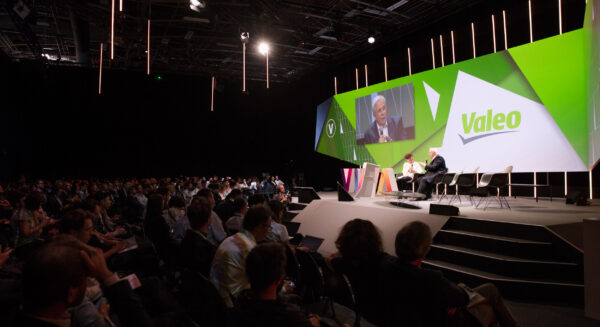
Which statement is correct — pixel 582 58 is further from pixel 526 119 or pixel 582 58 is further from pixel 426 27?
pixel 426 27

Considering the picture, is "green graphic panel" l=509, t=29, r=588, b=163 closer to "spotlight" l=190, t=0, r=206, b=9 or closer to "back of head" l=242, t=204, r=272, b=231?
"back of head" l=242, t=204, r=272, b=231

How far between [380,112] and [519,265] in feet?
25.6

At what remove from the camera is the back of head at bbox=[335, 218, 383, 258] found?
7.14 ft

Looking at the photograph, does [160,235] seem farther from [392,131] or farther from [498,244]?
[392,131]

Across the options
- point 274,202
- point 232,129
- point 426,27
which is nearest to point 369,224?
point 274,202

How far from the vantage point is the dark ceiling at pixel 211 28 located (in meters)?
8.96

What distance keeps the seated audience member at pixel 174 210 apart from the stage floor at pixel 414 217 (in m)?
2.33

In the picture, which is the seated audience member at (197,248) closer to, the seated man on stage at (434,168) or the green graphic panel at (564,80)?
the seated man on stage at (434,168)

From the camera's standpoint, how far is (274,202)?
3.91 meters

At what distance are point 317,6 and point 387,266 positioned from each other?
8.91 metres

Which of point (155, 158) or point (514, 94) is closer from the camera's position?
point (514, 94)

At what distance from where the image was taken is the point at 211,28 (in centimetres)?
1070

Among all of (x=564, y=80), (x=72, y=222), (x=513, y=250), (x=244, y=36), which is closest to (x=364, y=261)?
(x=72, y=222)

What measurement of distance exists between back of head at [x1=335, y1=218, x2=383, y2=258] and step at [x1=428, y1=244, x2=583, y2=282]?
251 cm
